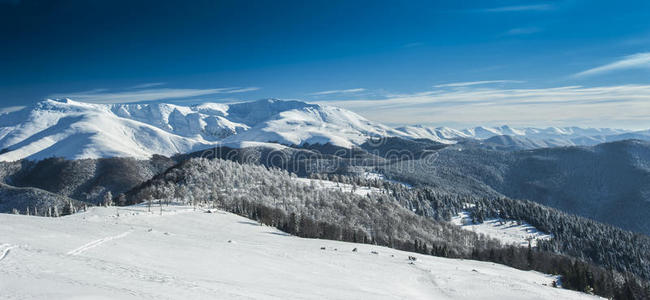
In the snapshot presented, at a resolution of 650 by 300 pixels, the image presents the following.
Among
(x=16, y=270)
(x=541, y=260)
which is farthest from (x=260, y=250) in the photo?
(x=541, y=260)

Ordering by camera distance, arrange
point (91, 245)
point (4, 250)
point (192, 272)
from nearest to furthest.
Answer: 1. point (4, 250)
2. point (192, 272)
3. point (91, 245)

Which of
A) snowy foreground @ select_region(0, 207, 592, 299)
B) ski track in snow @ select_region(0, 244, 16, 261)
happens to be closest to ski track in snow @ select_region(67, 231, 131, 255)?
snowy foreground @ select_region(0, 207, 592, 299)

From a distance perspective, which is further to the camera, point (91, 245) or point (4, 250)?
point (91, 245)

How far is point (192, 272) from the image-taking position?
41281 mm

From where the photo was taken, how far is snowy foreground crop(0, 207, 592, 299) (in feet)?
97.6

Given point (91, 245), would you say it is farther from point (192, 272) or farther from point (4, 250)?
point (192, 272)

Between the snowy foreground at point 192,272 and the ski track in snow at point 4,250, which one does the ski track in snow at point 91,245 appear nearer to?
the snowy foreground at point 192,272

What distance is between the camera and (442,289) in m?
52.8

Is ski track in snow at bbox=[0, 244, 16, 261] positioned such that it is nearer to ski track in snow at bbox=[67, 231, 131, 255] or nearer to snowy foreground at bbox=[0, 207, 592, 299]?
snowy foreground at bbox=[0, 207, 592, 299]

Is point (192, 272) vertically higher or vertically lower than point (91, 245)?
lower

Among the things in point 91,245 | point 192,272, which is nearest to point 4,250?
point 91,245

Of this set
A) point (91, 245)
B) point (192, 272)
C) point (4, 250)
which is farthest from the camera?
point (91, 245)

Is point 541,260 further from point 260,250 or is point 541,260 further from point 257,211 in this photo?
point 260,250

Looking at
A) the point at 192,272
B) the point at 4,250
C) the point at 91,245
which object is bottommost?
the point at 192,272
